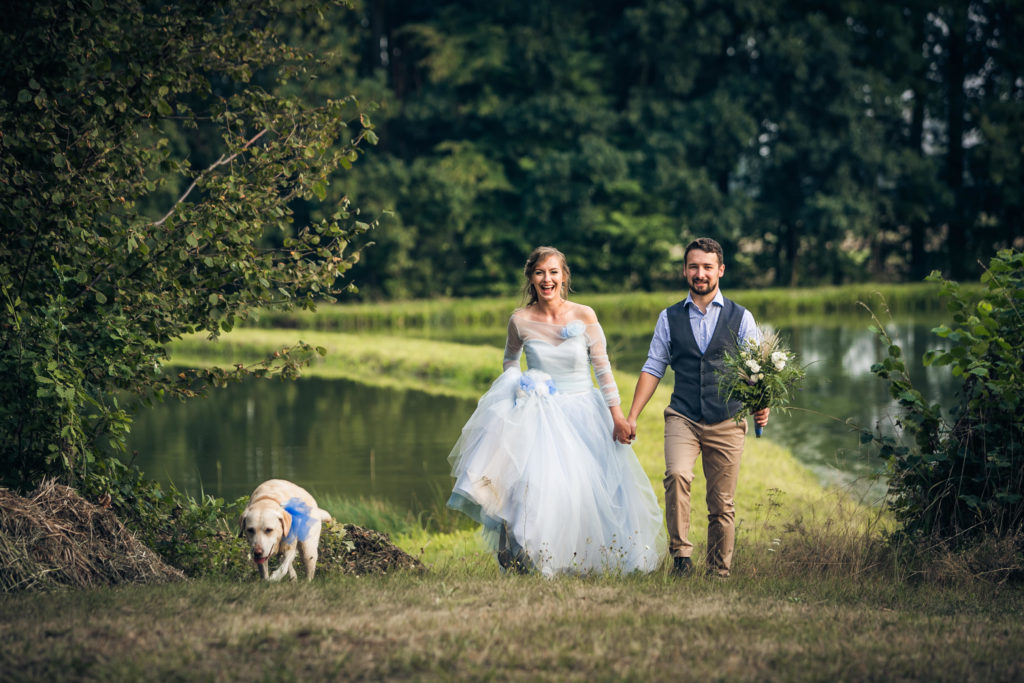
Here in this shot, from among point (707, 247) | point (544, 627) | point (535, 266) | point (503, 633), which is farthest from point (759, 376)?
point (503, 633)

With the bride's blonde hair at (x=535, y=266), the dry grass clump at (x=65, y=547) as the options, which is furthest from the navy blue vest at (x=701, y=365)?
the dry grass clump at (x=65, y=547)

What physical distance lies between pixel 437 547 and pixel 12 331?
3.60 m

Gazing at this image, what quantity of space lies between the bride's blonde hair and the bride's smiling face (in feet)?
0.07

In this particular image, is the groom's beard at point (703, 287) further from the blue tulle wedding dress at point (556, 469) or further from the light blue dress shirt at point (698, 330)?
the blue tulle wedding dress at point (556, 469)

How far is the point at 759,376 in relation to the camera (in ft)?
19.0

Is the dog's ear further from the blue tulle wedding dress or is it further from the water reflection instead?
the water reflection

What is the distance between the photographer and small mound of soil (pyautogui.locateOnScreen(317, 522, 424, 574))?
6.04 m

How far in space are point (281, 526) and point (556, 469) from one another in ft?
5.39

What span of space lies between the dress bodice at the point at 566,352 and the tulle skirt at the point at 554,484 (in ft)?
0.27

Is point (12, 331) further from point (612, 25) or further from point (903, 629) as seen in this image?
point (612, 25)

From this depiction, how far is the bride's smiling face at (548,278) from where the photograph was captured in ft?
20.4

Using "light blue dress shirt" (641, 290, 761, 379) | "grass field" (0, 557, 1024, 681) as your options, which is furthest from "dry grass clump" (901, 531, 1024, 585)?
"light blue dress shirt" (641, 290, 761, 379)

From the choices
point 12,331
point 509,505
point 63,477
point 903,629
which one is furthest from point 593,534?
point 12,331

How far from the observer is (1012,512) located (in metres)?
6.21
